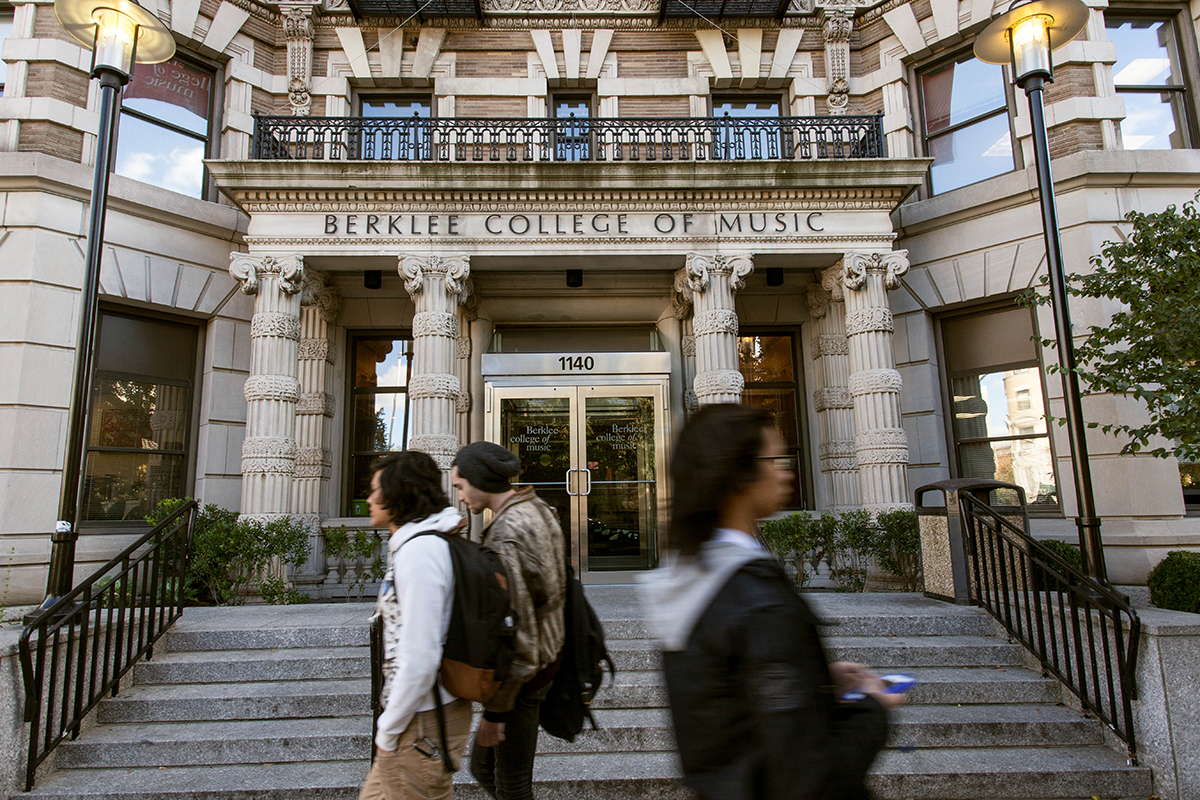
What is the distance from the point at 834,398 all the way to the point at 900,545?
3.04 metres

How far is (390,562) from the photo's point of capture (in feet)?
8.89

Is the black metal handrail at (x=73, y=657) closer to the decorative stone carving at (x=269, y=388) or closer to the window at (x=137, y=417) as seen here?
the decorative stone carving at (x=269, y=388)

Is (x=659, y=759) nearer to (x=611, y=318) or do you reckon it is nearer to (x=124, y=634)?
(x=124, y=634)

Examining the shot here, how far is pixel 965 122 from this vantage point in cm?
1114

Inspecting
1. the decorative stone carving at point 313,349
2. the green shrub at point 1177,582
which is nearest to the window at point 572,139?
the decorative stone carving at point 313,349

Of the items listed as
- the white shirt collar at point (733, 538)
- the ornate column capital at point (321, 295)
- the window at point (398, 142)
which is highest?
the window at point (398, 142)

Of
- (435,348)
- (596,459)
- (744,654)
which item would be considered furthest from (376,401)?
(744,654)

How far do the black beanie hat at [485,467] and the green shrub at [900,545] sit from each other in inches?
279

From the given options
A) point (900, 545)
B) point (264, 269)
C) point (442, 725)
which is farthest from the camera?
point (264, 269)

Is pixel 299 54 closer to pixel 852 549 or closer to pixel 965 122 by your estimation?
pixel 965 122

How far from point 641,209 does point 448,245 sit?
2.82 metres

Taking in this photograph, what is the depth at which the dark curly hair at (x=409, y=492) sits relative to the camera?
9.19 feet

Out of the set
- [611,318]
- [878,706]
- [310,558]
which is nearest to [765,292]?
[611,318]

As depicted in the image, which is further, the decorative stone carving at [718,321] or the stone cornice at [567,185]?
the decorative stone carving at [718,321]
